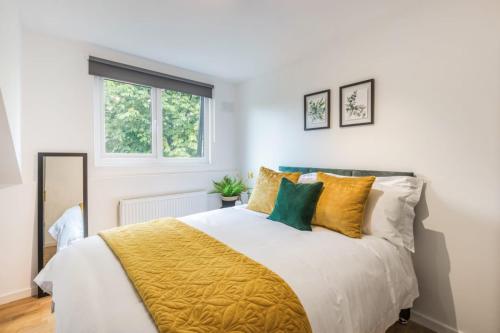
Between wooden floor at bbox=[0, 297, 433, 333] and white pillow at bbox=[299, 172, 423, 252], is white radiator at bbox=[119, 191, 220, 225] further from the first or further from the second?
white pillow at bbox=[299, 172, 423, 252]

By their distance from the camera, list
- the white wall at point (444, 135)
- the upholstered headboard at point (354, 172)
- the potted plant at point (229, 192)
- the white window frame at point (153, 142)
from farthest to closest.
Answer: the potted plant at point (229, 192), the white window frame at point (153, 142), the upholstered headboard at point (354, 172), the white wall at point (444, 135)

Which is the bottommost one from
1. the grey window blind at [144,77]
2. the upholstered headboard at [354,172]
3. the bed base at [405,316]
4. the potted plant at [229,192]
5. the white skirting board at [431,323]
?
the white skirting board at [431,323]

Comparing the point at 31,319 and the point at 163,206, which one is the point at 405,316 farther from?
the point at 31,319

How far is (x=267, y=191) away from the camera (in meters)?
2.21

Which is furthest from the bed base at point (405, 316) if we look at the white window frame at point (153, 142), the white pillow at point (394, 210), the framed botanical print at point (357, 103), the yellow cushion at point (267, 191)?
the white window frame at point (153, 142)

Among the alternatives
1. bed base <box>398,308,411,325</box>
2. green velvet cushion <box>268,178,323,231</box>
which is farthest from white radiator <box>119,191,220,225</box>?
bed base <box>398,308,411,325</box>

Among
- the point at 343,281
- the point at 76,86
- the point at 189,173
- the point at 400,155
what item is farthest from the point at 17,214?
the point at 400,155

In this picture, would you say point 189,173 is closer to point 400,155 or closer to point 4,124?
point 4,124

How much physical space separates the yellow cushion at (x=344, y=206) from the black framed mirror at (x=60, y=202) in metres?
2.16

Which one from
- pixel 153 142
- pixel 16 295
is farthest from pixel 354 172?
pixel 16 295

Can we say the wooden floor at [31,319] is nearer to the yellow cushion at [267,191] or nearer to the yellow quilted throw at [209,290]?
the yellow quilted throw at [209,290]

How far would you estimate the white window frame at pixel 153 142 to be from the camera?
8.36ft

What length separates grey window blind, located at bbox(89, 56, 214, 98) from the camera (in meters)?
2.44

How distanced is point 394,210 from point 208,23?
6.55ft
